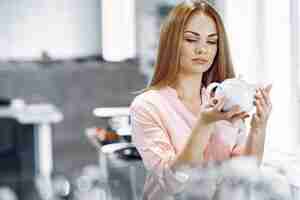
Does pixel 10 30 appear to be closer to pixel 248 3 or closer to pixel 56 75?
pixel 56 75

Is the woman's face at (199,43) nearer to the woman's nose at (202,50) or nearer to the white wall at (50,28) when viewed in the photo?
the woman's nose at (202,50)

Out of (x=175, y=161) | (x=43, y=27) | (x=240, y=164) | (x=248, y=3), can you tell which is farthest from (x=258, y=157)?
(x=43, y=27)

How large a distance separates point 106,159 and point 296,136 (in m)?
0.30

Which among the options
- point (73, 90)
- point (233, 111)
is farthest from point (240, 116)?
point (73, 90)

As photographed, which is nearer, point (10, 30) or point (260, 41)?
point (10, 30)

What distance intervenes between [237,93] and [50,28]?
0.28m

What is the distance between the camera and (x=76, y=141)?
79 cm

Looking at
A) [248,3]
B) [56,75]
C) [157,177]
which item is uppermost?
[248,3]

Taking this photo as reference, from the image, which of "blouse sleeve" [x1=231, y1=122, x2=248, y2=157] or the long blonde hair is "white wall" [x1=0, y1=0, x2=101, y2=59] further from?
"blouse sleeve" [x1=231, y1=122, x2=248, y2=157]

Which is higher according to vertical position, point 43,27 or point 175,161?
point 43,27

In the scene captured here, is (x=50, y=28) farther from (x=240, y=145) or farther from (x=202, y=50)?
(x=240, y=145)

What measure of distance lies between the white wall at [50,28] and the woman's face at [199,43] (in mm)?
127

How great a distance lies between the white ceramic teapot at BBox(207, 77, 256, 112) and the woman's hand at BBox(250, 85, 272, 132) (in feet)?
0.04

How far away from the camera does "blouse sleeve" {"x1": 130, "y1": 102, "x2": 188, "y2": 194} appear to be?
2.49 feet
